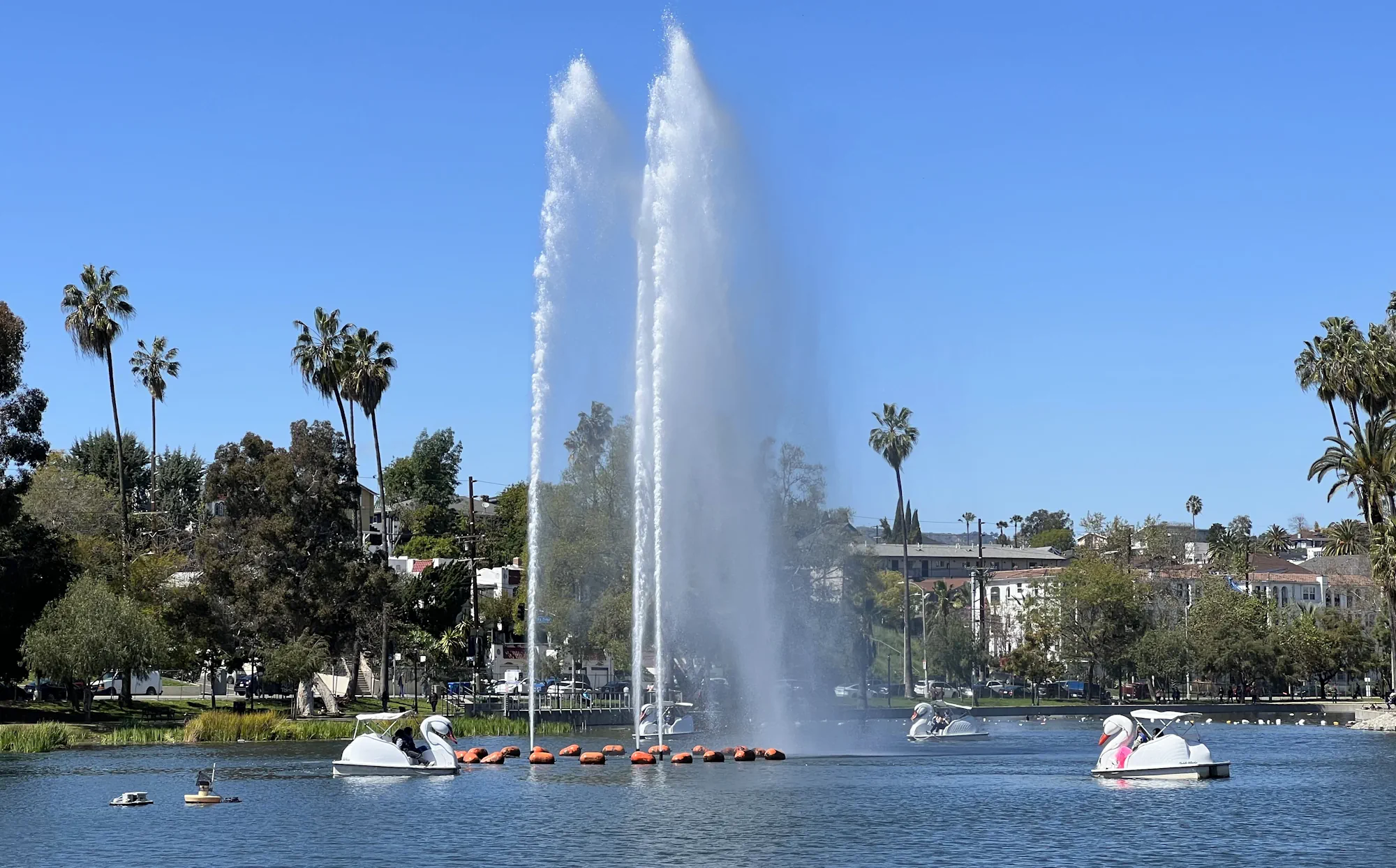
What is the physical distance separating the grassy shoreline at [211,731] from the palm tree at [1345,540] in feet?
273

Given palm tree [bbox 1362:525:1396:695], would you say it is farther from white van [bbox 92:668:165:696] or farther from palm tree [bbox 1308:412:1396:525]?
white van [bbox 92:668:165:696]

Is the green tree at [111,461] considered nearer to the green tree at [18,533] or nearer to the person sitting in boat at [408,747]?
the green tree at [18,533]

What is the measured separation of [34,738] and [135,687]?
172ft

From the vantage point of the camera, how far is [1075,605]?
14025 centimetres

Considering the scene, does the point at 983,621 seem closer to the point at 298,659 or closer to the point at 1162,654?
the point at 1162,654

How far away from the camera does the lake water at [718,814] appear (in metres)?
37.6

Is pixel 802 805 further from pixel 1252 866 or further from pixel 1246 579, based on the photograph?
pixel 1246 579

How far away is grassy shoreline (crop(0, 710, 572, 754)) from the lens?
7405 cm

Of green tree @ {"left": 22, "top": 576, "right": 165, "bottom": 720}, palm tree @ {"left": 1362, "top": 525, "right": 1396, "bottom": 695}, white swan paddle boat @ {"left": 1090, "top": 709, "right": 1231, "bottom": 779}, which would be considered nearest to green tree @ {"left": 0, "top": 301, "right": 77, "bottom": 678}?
green tree @ {"left": 22, "top": 576, "right": 165, "bottom": 720}

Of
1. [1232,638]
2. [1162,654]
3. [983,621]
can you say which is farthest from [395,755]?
[983,621]

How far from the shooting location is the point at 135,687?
12412 centimetres

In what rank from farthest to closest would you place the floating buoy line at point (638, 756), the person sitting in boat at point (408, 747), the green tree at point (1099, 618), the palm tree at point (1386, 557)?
1. the green tree at point (1099, 618)
2. the palm tree at point (1386, 557)
3. the floating buoy line at point (638, 756)
4. the person sitting in boat at point (408, 747)

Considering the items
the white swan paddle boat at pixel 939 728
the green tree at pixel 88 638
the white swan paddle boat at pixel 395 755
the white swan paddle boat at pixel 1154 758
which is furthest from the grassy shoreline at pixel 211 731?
the white swan paddle boat at pixel 1154 758

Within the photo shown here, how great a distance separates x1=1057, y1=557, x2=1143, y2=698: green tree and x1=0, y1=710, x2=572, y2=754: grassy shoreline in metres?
63.4
